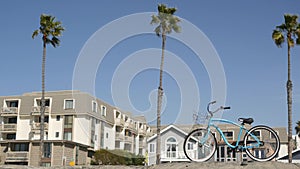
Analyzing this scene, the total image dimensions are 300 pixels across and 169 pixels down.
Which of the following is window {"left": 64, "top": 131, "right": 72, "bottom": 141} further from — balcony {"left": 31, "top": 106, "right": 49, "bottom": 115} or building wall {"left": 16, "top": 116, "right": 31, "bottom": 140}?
building wall {"left": 16, "top": 116, "right": 31, "bottom": 140}

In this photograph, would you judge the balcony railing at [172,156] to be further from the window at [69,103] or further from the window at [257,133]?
the window at [257,133]

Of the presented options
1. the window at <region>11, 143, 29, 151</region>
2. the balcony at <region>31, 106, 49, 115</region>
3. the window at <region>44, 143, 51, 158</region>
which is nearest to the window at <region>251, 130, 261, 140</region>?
the window at <region>44, 143, 51, 158</region>

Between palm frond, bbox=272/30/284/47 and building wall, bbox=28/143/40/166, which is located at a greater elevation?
palm frond, bbox=272/30/284/47

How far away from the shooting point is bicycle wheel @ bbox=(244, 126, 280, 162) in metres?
9.45

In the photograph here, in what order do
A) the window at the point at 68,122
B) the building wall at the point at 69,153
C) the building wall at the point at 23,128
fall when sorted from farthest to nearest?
the building wall at the point at 23,128
the window at the point at 68,122
the building wall at the point at 69,153

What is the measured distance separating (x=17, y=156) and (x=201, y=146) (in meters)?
44.3

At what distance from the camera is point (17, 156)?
50344 mm

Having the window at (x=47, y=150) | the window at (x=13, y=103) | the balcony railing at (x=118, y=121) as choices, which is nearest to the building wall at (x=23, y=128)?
the window at (x=13, y=103)

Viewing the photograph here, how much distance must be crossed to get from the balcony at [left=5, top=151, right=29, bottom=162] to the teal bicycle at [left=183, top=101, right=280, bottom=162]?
43032 millimetres

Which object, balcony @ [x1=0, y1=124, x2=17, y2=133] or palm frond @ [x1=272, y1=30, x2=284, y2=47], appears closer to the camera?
palm frond @ [x1=272, y1=30, x2=284, y2=47]

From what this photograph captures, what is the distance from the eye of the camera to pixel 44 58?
38.4 metres

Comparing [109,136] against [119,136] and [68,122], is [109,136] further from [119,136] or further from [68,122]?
[68,122]

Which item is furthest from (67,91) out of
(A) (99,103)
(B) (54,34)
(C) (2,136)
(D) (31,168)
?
(D) (31,168)

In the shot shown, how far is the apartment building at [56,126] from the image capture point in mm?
50644
